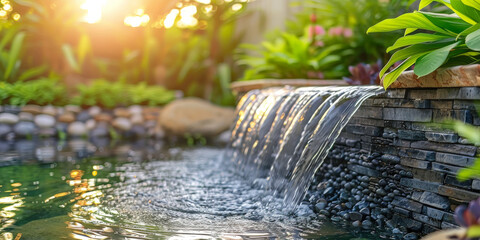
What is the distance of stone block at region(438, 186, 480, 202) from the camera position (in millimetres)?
1823

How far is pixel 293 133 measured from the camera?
10.1 feet

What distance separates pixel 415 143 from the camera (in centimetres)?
218

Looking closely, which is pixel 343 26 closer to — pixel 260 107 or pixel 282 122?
pixel 260 107

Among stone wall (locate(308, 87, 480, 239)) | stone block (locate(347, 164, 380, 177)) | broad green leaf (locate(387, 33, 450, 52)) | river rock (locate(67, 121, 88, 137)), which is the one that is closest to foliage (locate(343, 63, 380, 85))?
stone wall (locate(308, 87, 480, 239))

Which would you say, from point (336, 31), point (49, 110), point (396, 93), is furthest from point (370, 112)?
point (49, 110)

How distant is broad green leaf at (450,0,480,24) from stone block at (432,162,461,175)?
0.67 m

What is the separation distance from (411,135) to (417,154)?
104mm

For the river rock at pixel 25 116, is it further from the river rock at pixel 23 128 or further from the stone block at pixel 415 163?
the stone block at pixel 415 163

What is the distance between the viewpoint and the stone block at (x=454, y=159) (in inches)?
72.7

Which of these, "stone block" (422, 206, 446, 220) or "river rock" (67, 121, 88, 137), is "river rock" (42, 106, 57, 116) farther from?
"stone block" (422, 206, 446, 220)

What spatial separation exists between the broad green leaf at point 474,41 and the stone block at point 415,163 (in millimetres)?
588

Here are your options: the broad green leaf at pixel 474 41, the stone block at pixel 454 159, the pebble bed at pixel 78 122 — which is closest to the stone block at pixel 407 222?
the stone block at pixel 454 159

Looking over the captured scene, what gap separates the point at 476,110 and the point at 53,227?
6.65ft

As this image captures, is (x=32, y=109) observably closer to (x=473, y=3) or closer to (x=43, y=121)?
(x=43, y=121)
